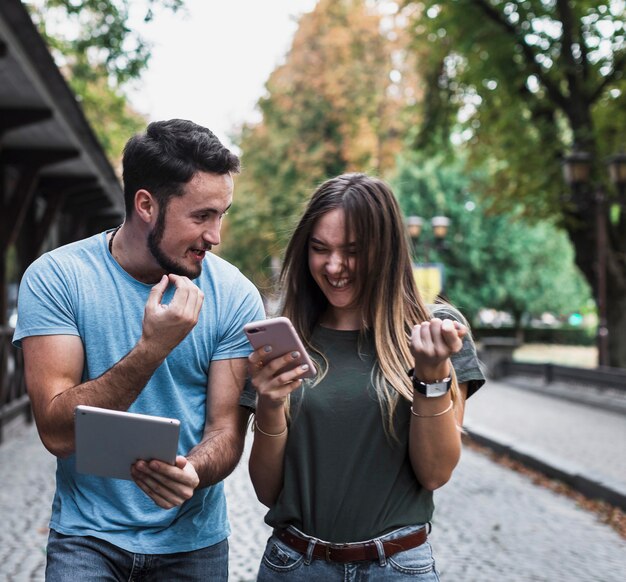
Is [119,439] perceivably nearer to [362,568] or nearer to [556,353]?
[362,568]

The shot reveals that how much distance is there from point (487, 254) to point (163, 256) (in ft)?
141

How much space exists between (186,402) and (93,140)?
9.87 metres

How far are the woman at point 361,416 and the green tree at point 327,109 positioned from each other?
30579mm

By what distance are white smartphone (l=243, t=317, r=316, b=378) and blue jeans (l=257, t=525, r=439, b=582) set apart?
0.53m

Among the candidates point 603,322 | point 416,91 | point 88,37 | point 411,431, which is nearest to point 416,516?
point 411,431

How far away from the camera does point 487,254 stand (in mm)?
44812

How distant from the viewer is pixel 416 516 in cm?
265

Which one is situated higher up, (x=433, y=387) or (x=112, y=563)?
(x=433, y=387)

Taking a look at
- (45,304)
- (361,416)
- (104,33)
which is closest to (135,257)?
(45,304)

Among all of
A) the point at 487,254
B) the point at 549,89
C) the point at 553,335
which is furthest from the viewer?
the point at 553,335

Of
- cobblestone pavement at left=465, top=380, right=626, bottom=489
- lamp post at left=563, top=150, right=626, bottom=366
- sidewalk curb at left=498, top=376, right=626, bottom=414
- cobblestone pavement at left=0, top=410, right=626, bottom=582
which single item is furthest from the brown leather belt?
lamp post at left=563, top=150, right=626, bottom=366

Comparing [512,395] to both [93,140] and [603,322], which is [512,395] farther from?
[93,140]

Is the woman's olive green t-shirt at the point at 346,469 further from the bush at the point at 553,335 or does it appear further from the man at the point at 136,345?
the bush at the point at 553,335

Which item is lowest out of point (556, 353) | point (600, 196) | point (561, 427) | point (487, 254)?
point (556, 353)
